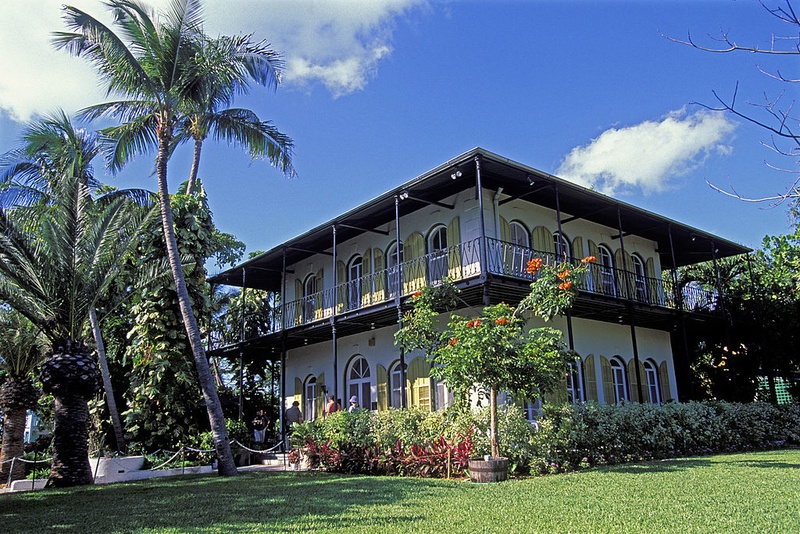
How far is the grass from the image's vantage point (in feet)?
16.4

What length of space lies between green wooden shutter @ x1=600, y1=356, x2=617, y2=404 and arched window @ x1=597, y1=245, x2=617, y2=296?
180 centimetres

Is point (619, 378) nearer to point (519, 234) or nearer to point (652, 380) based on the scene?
point (652, 380)

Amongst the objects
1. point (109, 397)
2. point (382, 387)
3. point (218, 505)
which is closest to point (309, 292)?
point (382, 387)

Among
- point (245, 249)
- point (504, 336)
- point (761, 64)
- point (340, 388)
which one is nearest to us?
point (761, 64)

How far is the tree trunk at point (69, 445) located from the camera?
9922 millimetres

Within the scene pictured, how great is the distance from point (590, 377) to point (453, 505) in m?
9.38

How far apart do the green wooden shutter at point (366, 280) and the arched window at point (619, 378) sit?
687 centimetres

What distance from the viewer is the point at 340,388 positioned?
16.8 metres

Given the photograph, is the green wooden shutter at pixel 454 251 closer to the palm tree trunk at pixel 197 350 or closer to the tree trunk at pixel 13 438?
the palm tree trunk at pixel 197 350

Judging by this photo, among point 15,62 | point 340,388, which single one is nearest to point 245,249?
point 340,388

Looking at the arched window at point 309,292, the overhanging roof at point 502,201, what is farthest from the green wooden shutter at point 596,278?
the arched window at point 309,292

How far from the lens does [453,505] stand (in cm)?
610

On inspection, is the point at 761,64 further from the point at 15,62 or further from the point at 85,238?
the point at 85,238

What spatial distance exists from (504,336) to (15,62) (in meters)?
7.71
